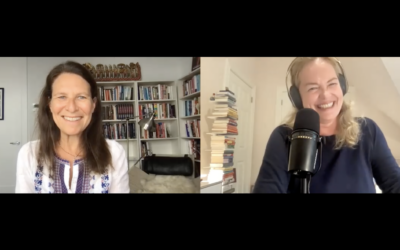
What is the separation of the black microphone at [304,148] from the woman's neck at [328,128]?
5.0 inches

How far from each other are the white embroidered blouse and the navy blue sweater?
1048 millimetres

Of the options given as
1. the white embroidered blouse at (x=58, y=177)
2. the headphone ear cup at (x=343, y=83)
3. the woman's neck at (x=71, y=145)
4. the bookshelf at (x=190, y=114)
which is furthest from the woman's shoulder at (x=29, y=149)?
the headphone ear cup at (x=343, y=83)

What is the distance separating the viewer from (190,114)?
240cm

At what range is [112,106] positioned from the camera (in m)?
2.40

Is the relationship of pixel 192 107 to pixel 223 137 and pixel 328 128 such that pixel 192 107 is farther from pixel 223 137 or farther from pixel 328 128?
pixel 328 128

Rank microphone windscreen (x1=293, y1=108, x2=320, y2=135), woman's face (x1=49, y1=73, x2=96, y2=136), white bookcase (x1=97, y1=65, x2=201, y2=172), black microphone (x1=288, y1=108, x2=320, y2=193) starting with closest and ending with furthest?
black microphone (x1=288, y1=108, x2=320, y2=193) → microphone windscreen (x1=293, y1=108, x2=320, y2=135) → woman's face (x1=49, y1=73, x2=96, y2=136) → white bookcase (x1=97, y1=65, x2=201, y2=172)

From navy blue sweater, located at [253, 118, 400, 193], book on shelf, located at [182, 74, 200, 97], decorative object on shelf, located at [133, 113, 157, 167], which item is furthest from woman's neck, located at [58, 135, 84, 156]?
navy blue sweater, located at [253, 118, 400, 193]

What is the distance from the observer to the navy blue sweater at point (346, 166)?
2.30m

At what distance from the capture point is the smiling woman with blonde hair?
2.30 m

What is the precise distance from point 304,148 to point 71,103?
4.97ft

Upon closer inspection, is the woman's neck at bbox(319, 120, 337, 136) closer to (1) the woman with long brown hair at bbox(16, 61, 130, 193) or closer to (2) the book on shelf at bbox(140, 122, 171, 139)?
(2) the book on shelf at bbox(140, 122, 171, 139)

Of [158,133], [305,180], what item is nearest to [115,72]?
[158,133]
